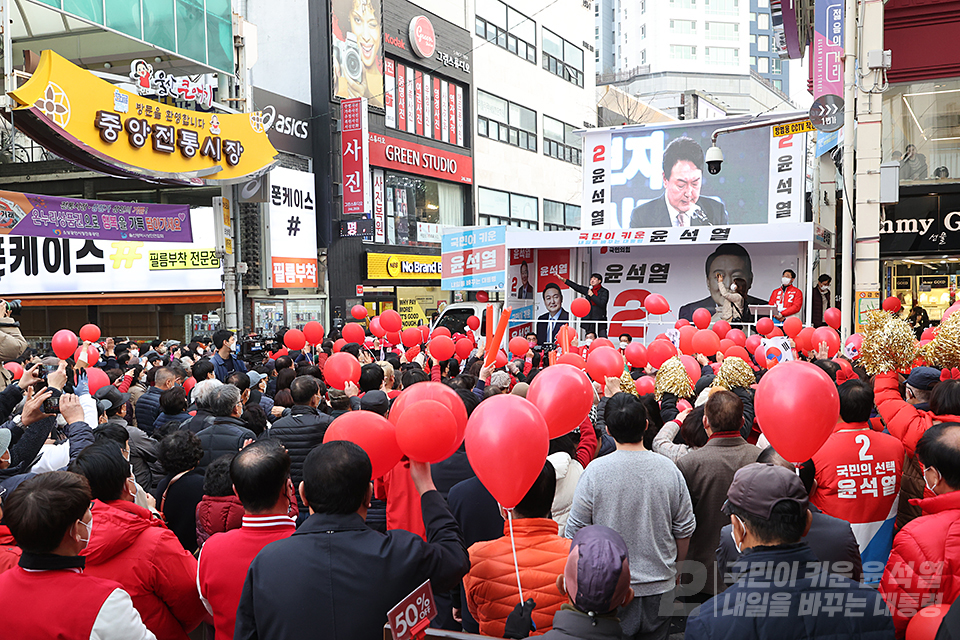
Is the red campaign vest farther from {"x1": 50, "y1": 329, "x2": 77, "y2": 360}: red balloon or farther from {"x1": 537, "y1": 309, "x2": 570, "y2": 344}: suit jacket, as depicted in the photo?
{"x1": 537, "y1": 309, "x2": 570, "y2": 344}: suit jacket

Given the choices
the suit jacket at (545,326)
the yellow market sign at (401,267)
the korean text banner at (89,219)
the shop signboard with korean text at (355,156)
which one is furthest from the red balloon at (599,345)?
the yellow market sign at (401,267)

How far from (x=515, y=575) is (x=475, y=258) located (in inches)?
515

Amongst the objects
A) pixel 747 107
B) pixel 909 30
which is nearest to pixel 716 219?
→ pixel 909 30

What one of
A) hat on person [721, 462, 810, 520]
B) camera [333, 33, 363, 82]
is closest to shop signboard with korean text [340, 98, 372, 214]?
camera [333, 33, 363, 82]

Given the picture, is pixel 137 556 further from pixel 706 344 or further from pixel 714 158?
pixel 714 158

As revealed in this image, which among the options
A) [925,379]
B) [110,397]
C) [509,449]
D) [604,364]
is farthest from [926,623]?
[110,397]

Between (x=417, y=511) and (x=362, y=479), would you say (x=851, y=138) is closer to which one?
(x=417, y=511)

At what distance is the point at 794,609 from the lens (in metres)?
2.08

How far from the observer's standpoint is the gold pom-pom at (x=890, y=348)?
220 inches

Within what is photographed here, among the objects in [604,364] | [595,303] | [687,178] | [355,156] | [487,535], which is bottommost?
[487,535]

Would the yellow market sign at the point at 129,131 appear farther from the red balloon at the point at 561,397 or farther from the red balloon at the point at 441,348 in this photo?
the red balloon at the point at 561,397

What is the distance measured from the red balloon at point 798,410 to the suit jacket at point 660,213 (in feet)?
46.0

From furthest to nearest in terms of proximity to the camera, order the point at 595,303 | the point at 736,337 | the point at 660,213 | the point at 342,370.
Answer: the point at 660,213 → the point at 595,303 → the point at 736,337 → the point at 342,370

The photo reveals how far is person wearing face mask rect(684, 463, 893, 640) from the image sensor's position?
2053 mm
